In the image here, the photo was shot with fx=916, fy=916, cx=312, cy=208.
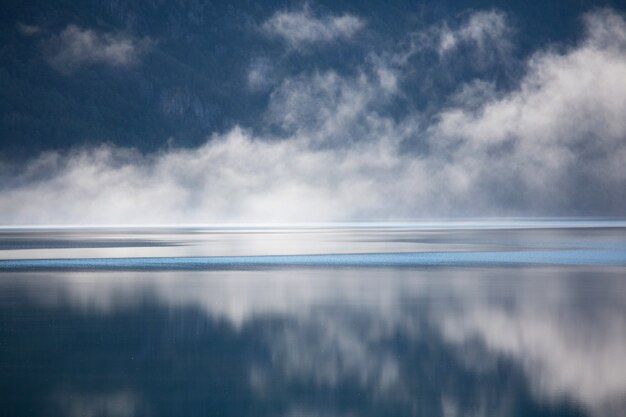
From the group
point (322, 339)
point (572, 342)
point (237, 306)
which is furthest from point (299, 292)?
point (572, 342)

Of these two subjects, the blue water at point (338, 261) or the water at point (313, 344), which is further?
the blue water at point (338, 261)

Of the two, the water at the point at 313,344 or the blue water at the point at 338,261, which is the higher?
the blue water at the point at 338,261

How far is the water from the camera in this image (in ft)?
51.5

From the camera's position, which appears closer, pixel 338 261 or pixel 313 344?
pixel 313 344

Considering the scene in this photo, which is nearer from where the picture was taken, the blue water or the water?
the water

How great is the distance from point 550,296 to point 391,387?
1591cm

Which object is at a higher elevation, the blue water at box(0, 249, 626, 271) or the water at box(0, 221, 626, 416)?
the blue water at box(0, 249, 626, 271)

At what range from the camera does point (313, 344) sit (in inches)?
842

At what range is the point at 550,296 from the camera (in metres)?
31.2

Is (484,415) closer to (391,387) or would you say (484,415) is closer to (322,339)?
(391,387)

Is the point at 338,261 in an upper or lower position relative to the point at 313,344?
upper

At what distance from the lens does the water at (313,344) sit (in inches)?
618

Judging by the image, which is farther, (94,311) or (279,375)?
(94,311)

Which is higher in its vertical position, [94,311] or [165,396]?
[94,311]
